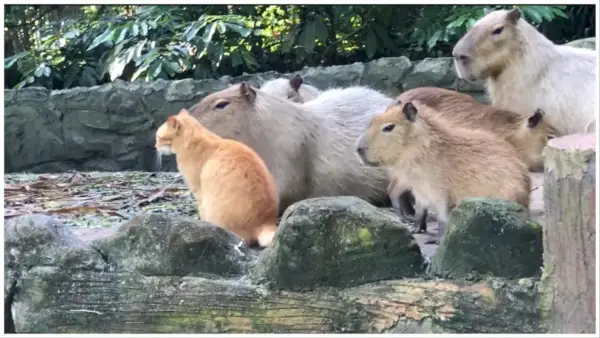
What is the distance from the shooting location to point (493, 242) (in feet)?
9.23

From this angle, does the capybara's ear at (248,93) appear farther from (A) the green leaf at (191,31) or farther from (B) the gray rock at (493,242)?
(A) the green leaf at (191,31)

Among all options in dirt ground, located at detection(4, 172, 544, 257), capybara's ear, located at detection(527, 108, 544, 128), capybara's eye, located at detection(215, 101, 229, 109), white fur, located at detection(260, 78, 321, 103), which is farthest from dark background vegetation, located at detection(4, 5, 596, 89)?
capybara's ear, located at detection(527, 108, 544, 128)

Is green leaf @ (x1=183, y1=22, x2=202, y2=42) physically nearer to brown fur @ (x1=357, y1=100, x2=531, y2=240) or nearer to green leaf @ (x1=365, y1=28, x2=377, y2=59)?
green leaf @ (x1=365, y1=28, x2=377, y2=59)

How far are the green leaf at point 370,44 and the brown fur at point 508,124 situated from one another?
13.6ft

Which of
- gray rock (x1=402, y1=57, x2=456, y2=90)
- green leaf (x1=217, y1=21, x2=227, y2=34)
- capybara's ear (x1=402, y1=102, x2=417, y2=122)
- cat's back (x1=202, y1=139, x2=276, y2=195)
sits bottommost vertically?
gray rock (x1=402, y1=57, x2=456, y2=90)

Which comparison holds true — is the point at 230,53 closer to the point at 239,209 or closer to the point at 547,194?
the point at 239,209

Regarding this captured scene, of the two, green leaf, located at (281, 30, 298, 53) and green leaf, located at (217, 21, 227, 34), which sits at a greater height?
green leaf, located at (217, 21, 227, 34)

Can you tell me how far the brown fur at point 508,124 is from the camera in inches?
149

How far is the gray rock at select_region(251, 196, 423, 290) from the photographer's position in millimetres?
2893

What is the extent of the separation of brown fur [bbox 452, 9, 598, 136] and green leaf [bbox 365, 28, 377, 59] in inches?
150

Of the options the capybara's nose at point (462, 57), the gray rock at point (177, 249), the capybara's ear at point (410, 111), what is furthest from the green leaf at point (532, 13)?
the gray rock at point (177, 249)

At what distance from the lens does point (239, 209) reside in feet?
11.5

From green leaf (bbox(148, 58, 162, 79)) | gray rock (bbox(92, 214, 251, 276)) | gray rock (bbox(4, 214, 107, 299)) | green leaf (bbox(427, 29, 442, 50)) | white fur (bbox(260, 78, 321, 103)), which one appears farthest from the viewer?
green leaf (bbox(148, 58, 162, 79))

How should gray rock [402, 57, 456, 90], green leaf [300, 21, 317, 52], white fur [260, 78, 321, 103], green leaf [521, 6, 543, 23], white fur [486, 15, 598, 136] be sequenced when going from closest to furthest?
white fur [486, 15, 598, 136], white fur [260, 78, 321, 103], green leaf [521, 6, 543, 23], gray rock [402, 57, 456, 90], green leaf [300, 21, 317, 52]
